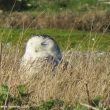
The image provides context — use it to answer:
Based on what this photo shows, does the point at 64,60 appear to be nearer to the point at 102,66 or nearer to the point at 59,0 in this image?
the point at 102,66

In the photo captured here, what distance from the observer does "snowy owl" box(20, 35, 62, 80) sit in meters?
6.78

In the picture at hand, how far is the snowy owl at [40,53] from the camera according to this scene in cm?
678

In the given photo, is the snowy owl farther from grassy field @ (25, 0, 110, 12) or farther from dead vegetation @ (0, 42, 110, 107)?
grassy field @ (25, 0, 110, 12)

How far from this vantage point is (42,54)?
705cm

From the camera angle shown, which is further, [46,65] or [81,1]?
[81,1]

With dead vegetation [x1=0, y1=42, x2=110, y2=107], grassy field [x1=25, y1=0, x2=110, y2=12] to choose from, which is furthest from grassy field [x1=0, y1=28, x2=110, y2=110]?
grassy field [x1=25, y1=0, x2=110, y2=12]

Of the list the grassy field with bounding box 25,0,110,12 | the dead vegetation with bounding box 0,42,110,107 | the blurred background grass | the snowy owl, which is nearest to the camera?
the dead vegetation with bounding box 0,42,110,107

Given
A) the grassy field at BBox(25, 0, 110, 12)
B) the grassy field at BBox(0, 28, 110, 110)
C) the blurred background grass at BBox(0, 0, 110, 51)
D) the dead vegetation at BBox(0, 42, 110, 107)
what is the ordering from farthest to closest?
the grassy field at BBox(25, 0, 110, 12)
the blurred background grass at BBox(0, 0, 110, 51)
the dead vegetation at BBox(0, 42, 110, 107)
the grassy field at BBox(0, 28, 110, 110)

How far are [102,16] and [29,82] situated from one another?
73.8ft

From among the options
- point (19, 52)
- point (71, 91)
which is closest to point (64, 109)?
point (71, 91)

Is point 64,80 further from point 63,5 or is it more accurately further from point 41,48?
point 63,5

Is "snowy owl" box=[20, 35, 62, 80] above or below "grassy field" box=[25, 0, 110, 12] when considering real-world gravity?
above

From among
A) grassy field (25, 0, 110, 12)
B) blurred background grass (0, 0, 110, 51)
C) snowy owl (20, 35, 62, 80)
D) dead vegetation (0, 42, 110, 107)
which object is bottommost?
grassy field (25, 0, 110, 12)

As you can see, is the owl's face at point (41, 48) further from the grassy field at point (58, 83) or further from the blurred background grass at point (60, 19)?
the blurred background grass at point (60, 19)
